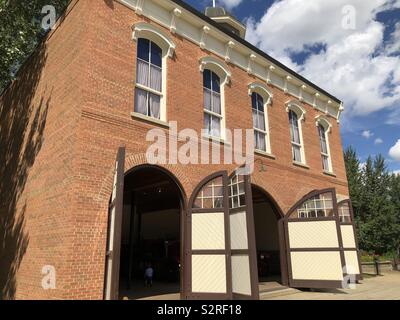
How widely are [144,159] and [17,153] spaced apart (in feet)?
19.6

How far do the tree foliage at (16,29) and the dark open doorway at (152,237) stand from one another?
7404mm

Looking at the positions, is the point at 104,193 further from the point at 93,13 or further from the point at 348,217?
the point at 348,217

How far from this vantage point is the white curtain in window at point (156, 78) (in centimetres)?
1050

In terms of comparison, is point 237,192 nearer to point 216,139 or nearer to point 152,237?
point 216,139

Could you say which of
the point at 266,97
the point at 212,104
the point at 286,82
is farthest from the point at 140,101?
the point at 286,82

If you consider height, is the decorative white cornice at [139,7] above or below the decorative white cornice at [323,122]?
above

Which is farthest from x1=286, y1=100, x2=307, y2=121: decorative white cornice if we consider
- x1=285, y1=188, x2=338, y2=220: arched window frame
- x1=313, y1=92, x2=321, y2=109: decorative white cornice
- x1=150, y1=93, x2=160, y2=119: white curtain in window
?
x1=150, y1=93, x2=160, y2=119: white curtain in window

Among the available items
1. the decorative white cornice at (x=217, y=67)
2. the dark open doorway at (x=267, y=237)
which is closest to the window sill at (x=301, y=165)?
the dark open doorway at (x=267, y=237)

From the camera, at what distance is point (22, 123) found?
1259 cm

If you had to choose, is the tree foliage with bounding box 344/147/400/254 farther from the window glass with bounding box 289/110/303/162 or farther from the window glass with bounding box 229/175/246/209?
the window glass with bounding box 229/175/246/209

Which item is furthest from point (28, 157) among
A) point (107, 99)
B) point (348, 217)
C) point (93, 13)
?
point (348, 217)

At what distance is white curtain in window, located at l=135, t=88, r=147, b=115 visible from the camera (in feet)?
32.6

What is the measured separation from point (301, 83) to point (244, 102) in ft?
15.0

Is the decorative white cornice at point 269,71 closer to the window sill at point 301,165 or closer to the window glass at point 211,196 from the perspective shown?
the window sill at point 301,165
